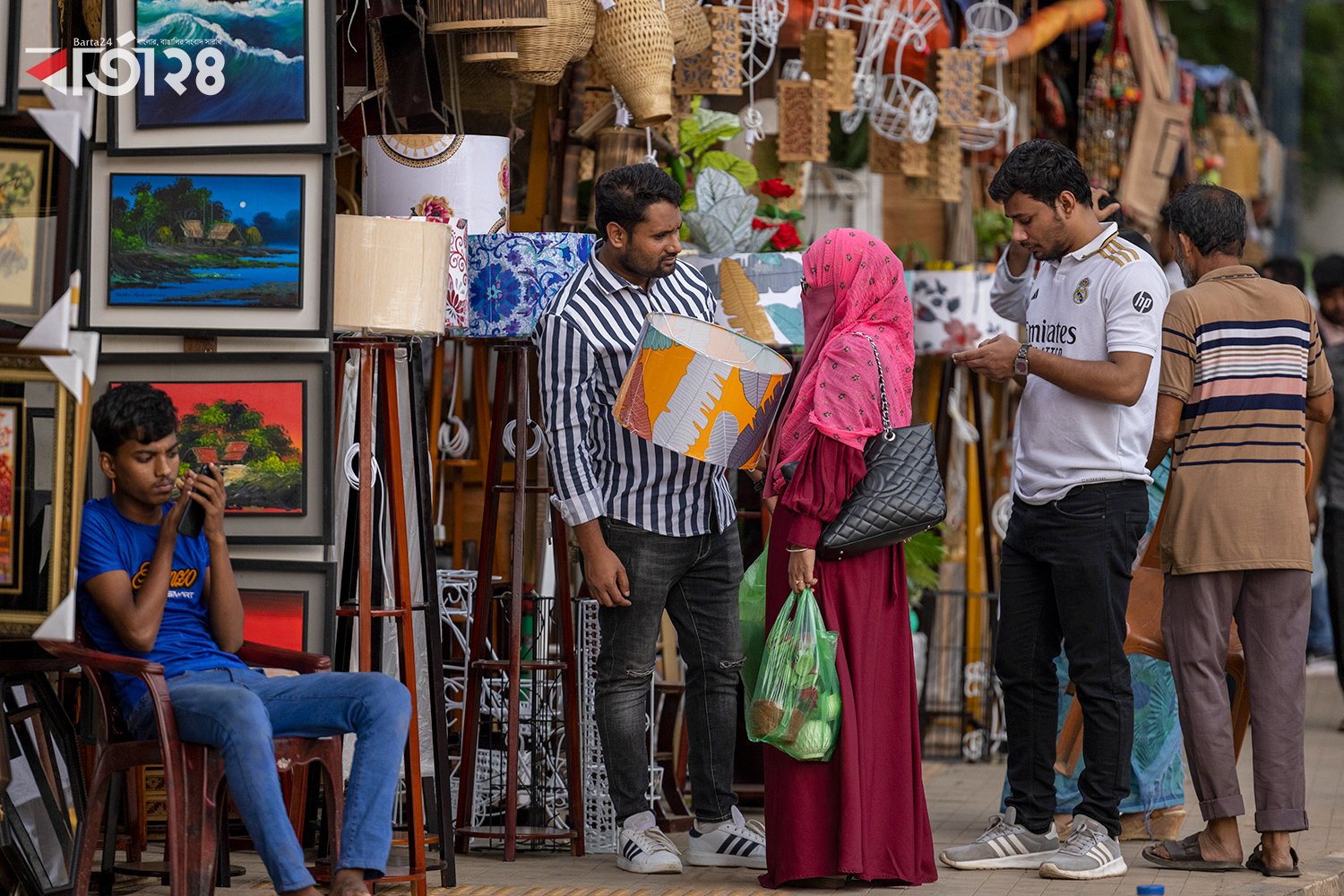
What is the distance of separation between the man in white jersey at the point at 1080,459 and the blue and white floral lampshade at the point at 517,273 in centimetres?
112

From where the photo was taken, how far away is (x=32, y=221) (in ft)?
11.7

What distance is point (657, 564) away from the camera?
14.6 ft

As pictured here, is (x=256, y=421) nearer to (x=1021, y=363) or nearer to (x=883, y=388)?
(x=883, y=388)

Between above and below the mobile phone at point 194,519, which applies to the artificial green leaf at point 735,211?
above

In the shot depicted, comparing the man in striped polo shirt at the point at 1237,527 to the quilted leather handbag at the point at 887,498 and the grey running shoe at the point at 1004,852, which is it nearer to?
the grey running shoe at the point at 1004,852

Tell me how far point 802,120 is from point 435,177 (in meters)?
1.76

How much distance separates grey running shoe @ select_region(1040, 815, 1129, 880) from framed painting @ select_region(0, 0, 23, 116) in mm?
3225

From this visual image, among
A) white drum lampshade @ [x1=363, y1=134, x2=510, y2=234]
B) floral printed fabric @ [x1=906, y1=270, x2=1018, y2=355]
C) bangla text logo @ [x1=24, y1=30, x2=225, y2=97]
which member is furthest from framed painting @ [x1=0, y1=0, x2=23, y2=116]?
floral printed fabric @ [x1=906, y1=270, x2=1018, y2=355]

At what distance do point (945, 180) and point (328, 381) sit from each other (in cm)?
325

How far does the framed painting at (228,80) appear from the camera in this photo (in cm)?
414

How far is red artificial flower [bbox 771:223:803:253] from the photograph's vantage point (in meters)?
5.55

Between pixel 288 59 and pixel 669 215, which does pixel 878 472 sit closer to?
pixel 669 215

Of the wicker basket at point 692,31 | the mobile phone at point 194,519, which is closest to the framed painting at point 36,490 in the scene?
the mobile phone at point 194,519

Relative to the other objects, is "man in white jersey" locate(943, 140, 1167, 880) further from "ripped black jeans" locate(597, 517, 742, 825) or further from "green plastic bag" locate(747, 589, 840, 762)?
"ripped black jeans" locate(597, 517, 742, 825)
